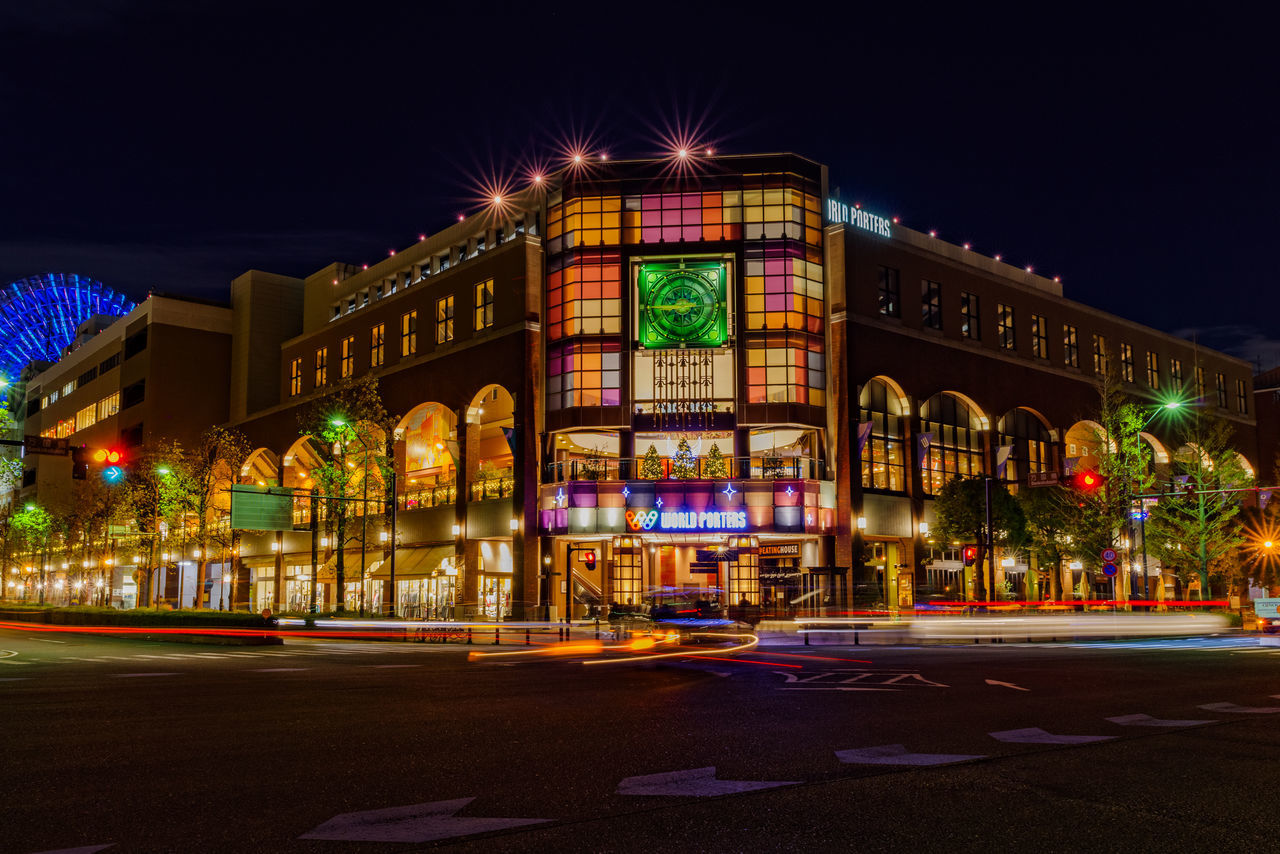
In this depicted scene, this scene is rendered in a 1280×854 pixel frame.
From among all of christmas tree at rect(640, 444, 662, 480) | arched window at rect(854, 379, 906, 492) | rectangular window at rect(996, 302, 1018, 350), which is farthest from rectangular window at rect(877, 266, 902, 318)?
christmas tree at rect(640, 444, 662, 480)

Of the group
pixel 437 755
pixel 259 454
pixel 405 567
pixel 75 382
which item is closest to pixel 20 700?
pixel 437 755

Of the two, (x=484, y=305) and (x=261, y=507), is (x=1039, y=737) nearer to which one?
(x=261, y=507)

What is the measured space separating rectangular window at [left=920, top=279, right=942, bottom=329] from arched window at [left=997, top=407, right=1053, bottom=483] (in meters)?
8.19

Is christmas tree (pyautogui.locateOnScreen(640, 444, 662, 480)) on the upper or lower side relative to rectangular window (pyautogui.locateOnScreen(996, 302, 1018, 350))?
lower

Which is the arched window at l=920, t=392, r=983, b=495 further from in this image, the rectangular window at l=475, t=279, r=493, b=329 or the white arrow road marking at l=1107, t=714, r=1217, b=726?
the white arrow road marking at l=1107, t=714, r=1217, b=726

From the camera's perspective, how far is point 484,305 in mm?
62656

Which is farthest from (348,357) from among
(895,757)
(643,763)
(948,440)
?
(895,757)

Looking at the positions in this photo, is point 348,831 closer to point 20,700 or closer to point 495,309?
point 20,700

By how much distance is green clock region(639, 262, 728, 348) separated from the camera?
56906 mm

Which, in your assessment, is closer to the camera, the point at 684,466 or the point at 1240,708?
the point at 1240,708

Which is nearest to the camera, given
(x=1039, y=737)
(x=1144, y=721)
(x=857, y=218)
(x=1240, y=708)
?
(x=1039, y=737)

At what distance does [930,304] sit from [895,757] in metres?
56.6

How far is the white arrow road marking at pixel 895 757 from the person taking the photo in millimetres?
9867

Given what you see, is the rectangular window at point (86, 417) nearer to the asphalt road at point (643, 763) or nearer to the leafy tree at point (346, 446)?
the leafy tree at point (346, 446)
